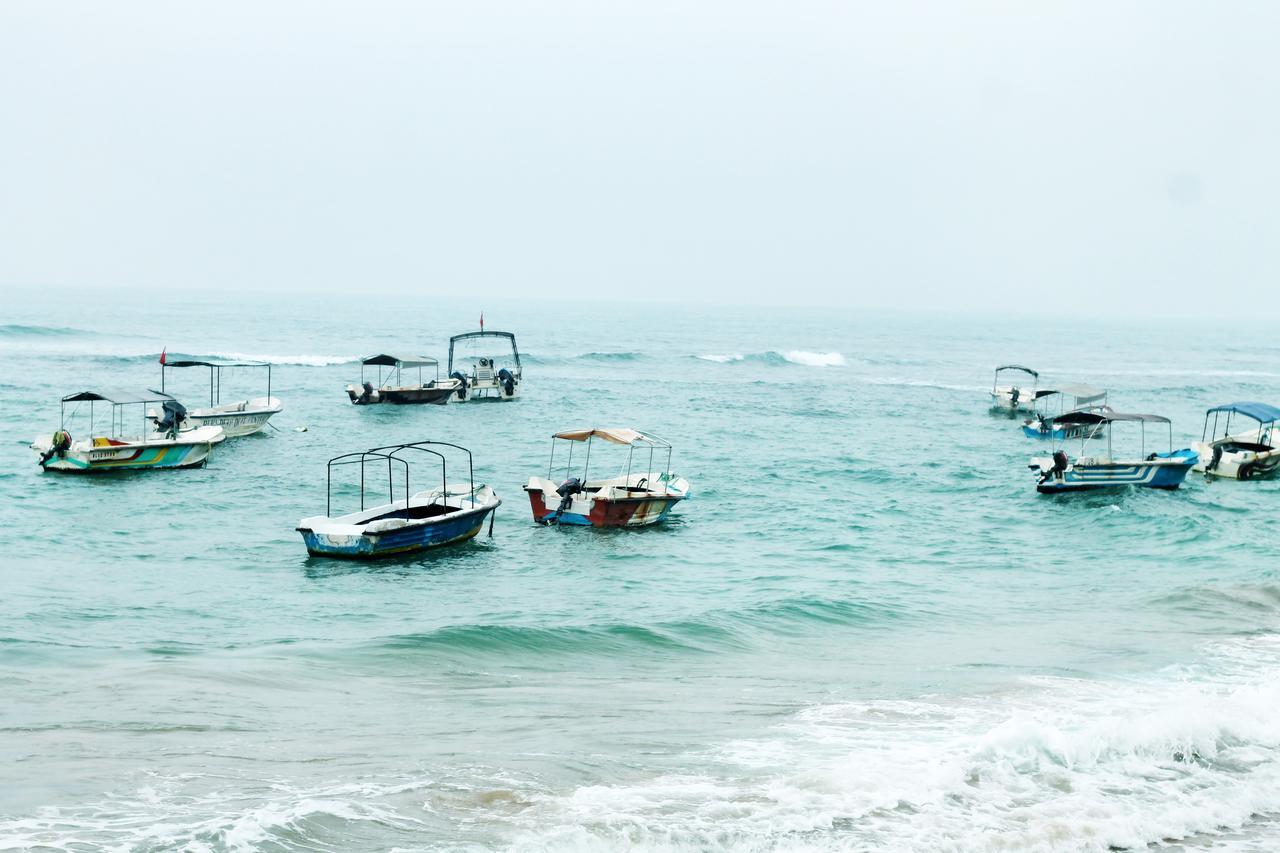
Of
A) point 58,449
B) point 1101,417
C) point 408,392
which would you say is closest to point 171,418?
point 58,449

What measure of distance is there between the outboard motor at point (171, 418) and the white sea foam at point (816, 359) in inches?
2084

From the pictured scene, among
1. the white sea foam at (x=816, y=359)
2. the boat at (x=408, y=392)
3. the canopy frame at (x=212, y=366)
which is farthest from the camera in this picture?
the white sea foam at (x=816, y=359)

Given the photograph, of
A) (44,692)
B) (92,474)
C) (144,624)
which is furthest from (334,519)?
(92,474)

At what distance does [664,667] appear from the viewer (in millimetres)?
15773

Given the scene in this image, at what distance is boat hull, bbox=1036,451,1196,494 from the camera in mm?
30047

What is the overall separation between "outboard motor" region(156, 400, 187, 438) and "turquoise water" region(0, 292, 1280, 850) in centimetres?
167

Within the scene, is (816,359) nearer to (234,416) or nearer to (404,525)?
(234,416)

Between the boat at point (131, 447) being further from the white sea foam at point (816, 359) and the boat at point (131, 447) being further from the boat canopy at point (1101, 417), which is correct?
the white sea foam at point (816, 359)

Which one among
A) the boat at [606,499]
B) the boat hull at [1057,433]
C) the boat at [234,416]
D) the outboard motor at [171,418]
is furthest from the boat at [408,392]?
the boat hull at [1057,433]

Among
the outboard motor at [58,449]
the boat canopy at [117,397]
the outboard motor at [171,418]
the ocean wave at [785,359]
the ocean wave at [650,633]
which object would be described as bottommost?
the ocean wave at [650,633]

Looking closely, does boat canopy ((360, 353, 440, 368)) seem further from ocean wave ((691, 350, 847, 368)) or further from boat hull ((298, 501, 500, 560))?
ocean wave ((691, 350, 847, 368))

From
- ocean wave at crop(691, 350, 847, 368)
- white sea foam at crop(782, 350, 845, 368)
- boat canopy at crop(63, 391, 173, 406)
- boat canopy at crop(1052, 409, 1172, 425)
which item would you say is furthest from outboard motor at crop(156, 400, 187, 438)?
white sea foam at crop(782, 350, 845, 368)

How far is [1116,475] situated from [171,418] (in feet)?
91.5

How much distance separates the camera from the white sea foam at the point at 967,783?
9.63 m
